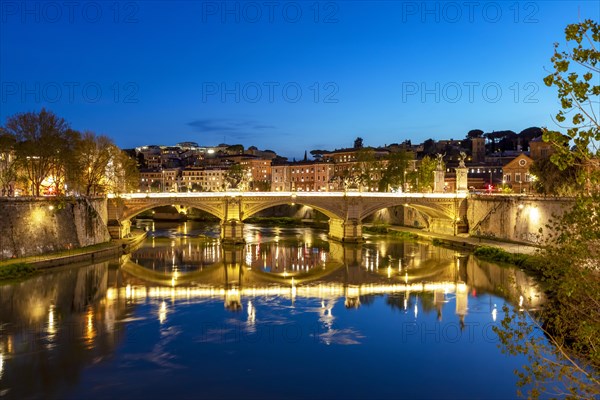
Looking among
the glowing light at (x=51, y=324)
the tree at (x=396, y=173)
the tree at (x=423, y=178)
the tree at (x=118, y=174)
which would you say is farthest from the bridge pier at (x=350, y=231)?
the glowing light at (x=51, y=324)

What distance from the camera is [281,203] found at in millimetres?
49844

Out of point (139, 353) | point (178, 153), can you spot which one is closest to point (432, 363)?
point (139, 353)

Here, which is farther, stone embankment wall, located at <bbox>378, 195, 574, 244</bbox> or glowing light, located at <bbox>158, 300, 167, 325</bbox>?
stone embankment wall, located at <bbox>378, 195, 574, 244</bbox>

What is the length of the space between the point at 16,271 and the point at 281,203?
24904 millimetres

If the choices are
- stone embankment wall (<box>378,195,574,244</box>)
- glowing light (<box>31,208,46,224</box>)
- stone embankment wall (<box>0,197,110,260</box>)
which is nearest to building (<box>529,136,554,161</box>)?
stone embankment wall (<box>378,195,574,244</box>)

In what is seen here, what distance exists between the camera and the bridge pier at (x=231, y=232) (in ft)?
156

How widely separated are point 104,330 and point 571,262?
1726 cm

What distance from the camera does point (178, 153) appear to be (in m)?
160

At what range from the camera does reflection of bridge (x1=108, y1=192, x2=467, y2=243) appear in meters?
47.2

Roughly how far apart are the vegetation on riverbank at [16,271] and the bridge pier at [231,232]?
19321 mm

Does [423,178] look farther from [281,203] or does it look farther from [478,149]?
[478,149]

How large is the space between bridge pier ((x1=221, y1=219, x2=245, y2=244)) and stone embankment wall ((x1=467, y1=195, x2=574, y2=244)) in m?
20.5

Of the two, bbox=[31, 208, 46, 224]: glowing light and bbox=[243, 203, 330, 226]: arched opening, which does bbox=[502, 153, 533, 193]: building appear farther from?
bbox=[31, 208, 46, 224]: glowing light

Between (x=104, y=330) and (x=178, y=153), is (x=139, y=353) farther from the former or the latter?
(x=178, y=153)
